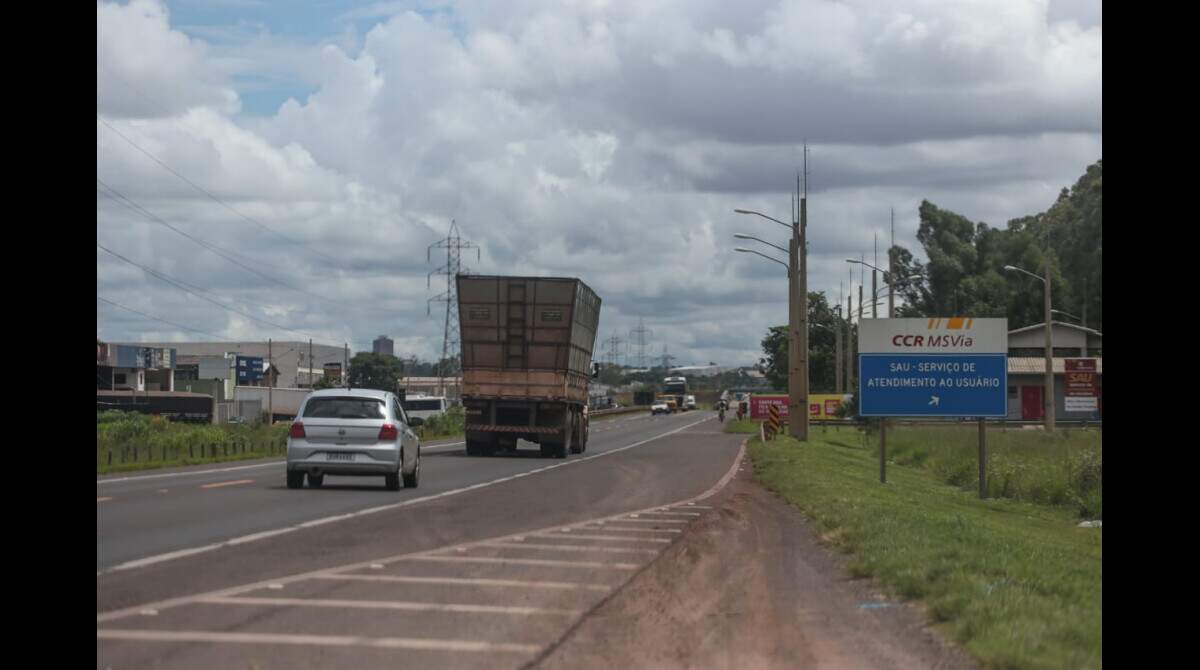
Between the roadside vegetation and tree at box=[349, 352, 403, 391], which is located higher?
tree at box=[349, 352, 403, 391]

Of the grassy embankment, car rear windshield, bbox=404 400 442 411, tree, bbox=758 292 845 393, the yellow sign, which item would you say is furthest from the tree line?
the grassy embankment

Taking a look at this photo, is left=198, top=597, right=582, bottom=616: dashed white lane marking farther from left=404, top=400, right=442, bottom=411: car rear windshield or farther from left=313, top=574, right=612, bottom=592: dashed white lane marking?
left=404, top=400, right=442, bottom=411: car rear windshield

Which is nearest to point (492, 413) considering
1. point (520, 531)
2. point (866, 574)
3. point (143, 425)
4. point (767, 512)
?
point (143, 425)

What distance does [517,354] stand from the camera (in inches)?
1545

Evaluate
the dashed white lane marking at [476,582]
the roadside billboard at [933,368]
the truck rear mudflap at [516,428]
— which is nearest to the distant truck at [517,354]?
the truck rear mudflap at [516,428]

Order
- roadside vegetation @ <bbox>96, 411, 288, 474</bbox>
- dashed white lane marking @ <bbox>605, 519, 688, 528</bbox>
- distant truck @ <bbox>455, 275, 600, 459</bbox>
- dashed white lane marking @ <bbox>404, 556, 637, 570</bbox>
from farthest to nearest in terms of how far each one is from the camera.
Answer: distant truck @ <bbox>455, 275, 600, 459</bbox> → roadside vegetation @ <bbox>96, 411, 288, 474</bbox> → dashed white lane marking @ <bbox>605, 519, 688, 528</bbox> → dashed white lane marking @ <bbox>404, 556, 637, 570</bbox>

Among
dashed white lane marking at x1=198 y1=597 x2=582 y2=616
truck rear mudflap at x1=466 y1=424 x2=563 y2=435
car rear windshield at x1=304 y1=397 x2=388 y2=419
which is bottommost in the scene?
dashed white lane marking at x1=198 y1=597 x2=582 y2=616

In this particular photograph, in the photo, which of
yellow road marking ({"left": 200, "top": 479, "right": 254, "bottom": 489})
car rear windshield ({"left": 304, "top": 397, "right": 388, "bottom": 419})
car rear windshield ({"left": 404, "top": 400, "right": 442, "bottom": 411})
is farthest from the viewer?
car rear windshield ({"left": 404, "top": 400, "right": 442, "bottom": 411})

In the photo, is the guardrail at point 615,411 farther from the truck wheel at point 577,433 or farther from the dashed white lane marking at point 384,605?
the dashed white lane marking at point 384,605

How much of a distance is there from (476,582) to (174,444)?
106 feet

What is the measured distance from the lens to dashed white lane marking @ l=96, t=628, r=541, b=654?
930 centimetres

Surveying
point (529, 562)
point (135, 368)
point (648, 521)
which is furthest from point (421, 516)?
point (135, 368)

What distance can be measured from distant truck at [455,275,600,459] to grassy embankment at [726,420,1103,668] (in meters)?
5.77
